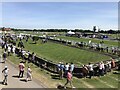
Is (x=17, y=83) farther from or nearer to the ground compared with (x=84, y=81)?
farther from the ground

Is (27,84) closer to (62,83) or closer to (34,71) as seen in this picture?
(62,83)

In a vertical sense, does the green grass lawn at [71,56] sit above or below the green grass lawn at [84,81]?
above

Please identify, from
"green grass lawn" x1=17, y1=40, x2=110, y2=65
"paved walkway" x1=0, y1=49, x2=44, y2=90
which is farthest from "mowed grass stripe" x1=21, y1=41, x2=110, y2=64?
"paved walkway" x1=0, y1=49, x2=44, y2=90

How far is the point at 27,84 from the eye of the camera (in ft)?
84.0

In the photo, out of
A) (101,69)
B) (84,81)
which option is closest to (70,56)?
(101,69)

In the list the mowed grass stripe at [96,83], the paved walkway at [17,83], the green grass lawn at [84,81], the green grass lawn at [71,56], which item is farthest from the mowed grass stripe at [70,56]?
the paved walkway at [17,83]

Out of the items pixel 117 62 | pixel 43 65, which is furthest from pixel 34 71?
pixel 117 62

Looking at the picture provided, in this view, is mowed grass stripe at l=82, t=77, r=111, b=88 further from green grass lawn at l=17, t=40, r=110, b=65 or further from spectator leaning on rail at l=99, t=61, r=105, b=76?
green grass lawn at l=17, t=40, r=110, b=65

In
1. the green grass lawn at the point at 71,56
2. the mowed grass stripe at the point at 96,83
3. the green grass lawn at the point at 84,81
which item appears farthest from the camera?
the green grass lawn at the point at 71,56

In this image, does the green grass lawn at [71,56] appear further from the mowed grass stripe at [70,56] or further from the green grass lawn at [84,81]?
the green grass lawn at [84,81]

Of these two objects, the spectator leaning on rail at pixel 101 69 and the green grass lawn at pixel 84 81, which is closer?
the green grass lawn at pixel 84 81

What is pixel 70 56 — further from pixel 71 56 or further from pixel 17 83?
pixel 17 83

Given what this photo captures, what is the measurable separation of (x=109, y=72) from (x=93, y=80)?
4766 millimetres

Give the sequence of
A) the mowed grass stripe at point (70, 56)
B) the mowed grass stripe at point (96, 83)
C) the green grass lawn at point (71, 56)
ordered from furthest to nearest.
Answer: the mowed grass stripe at point (70, 56) < the green grass lawn at point (71, 56) < the mowed grass stripe at point (96, 83)
